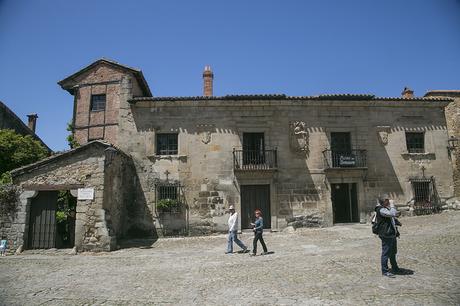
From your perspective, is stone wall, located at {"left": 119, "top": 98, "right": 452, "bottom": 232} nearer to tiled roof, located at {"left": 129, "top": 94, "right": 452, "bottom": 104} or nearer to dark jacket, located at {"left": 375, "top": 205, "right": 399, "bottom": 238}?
tiled roof, located at {"left": 129, "top": 94, "right": 452, "bottom": 104}

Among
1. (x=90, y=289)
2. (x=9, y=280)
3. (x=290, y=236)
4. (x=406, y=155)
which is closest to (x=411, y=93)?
(x=406, y=155)

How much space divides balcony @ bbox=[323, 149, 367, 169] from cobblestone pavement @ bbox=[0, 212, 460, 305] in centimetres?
384

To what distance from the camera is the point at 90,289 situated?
247 inches

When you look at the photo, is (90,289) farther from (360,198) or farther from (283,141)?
(360,198)

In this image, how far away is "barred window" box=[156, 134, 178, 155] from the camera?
1449cm

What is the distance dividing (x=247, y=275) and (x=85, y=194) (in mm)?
6821

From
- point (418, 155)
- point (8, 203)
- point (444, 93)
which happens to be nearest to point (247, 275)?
point (8, 203)

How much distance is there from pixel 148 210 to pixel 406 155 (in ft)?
40.4

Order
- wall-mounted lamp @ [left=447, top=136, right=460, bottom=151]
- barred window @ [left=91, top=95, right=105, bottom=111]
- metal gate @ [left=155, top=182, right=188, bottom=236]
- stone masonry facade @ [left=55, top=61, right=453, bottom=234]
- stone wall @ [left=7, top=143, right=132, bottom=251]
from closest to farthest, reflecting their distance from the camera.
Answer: stone wall @ [left=7, top=143, right=132, bottom=251], metal gate @ [left=155, top=182, right=188, bottom=236], stone masonry facade @ [left=55, top=61, right=453, bottom=234], wall-mounted lamp @ [left=447, top=136, right=460, bottom=151], barred window @ [left=91, top=95, right=105, bottom=111]

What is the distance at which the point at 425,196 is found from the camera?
586 inches

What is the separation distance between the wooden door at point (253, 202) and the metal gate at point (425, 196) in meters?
6.94

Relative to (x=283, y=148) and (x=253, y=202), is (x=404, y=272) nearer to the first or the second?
(x=253, y=202)

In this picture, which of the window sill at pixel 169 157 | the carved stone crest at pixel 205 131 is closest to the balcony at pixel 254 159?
the carved stone crest at pixel 205 131

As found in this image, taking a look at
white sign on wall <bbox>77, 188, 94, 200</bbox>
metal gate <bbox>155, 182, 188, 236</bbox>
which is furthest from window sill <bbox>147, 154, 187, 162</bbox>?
white sign on wall <bbox>77, 188, 94, 200</bbox>
